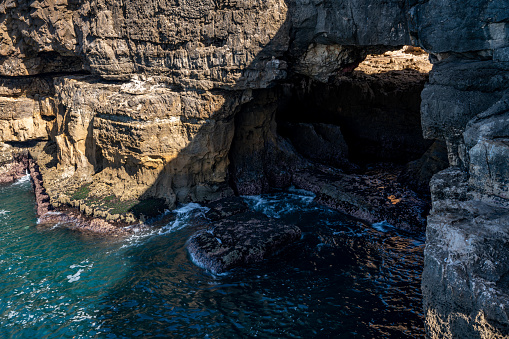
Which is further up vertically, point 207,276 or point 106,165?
point 106,165

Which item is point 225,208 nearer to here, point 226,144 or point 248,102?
point 226,144

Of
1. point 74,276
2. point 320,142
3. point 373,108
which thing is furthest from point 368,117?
point 74,276

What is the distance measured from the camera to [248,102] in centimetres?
2248

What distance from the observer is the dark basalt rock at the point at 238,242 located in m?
15.8

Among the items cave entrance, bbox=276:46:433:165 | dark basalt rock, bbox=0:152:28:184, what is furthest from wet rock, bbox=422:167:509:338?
dark basalt rock, bbox=0:152:28:184

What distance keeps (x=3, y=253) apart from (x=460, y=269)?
18298mm

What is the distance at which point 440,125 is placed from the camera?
12.5 meters

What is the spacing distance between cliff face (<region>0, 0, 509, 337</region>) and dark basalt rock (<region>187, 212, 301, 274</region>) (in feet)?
14.1

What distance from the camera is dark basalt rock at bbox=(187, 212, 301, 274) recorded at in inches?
622

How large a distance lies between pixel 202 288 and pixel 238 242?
266 cm

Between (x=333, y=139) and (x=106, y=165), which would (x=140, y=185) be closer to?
(x=106, y=165)

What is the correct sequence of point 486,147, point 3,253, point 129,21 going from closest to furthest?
point 486,147
point 3,253
point 129,21

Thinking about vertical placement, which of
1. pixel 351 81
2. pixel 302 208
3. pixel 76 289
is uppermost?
pixel 351 81

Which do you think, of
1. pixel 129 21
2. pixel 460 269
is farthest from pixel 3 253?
pixel 460 269
